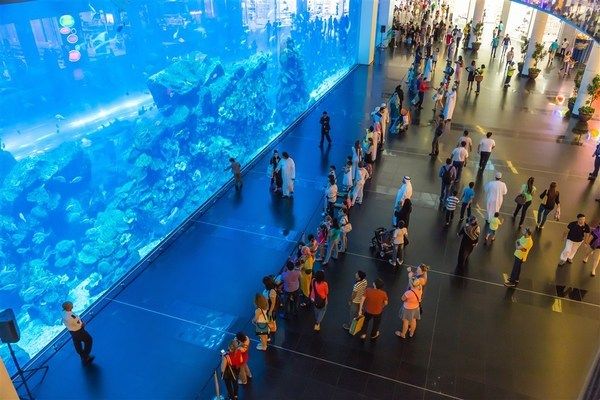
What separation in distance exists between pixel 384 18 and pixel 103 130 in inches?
1013

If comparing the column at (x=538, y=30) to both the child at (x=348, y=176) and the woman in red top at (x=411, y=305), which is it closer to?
the child at (x=348, y=176)

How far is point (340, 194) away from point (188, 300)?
4465mm

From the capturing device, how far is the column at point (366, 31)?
82.3ft

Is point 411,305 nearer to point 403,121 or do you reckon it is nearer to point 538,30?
point 403,121

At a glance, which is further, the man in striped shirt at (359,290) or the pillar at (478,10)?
the pillar at (478,10)

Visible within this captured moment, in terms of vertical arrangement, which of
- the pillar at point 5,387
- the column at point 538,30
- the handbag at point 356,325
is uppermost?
the column at point 538,30

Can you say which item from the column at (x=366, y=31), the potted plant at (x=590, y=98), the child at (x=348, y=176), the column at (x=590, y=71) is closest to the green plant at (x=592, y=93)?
the potted plant at (x=590, y=98)

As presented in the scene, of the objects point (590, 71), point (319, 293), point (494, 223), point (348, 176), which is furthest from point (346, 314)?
point (590, 71)

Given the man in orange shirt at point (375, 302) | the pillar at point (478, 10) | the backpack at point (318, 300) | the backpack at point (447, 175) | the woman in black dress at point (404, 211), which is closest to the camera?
the man in orange shirt at point (375, 302)

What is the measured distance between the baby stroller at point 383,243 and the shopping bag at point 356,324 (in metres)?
2.25

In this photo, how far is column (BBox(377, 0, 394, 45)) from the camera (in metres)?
29.5

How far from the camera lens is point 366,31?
25578mm

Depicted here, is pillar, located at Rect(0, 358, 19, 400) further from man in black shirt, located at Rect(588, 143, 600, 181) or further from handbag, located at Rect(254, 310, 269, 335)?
man in black shirt, located at Rect(588, 143, 600, 181)

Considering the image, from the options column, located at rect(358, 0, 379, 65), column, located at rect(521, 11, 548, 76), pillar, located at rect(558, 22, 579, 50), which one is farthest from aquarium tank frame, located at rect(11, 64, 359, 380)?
pillar, located at rect(558, 22, 579, 50)
